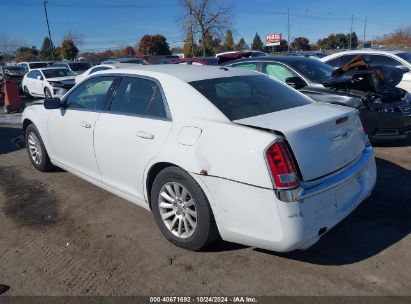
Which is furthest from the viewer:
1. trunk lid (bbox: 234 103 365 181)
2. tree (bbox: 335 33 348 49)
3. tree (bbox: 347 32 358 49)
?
tree (bbox: 347 32 358 49)

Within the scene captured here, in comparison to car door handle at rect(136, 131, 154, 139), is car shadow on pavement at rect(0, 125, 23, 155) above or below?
below

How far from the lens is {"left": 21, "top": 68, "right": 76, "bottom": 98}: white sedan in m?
14.7

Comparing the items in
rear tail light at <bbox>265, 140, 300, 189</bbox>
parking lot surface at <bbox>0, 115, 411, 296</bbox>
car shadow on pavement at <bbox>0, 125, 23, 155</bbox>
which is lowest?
car shadow on pavement at <bbox>0, 125, 23, 155</bbox>

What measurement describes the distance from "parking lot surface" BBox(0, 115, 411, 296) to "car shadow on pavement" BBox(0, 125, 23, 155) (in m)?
3.25

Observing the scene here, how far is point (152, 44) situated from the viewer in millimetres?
57625

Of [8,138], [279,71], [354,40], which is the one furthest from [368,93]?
[354,40]

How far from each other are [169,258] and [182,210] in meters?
0.42

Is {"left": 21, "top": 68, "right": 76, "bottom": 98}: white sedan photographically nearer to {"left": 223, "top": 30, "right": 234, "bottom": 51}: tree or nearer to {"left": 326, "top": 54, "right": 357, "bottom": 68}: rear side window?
{"left": 326, "top": 54, "right": 357, "bottom": 68}: rear side window

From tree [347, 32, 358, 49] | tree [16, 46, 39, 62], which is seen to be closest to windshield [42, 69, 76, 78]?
tree [16, 46, 39, 62]

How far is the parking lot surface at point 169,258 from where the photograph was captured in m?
2.85

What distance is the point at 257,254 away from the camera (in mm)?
3262

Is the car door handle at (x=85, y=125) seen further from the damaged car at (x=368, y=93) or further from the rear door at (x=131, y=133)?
the damaged car at (x=368, y=93)

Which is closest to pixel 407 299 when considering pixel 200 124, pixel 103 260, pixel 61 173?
pixel 200 124

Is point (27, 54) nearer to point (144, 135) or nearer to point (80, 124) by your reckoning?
point (80, 124)
